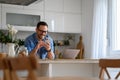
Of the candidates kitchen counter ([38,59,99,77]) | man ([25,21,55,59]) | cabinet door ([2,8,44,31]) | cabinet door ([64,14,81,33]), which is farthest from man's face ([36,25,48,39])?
cabinet door ([64,14,81,33])

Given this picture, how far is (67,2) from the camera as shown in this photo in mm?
5355

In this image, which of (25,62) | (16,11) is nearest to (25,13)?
(16,11)

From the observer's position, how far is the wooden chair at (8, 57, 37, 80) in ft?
3.40

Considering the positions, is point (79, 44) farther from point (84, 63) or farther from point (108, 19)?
point (84, 63)

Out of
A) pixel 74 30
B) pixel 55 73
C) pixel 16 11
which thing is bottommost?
pixel 55 73

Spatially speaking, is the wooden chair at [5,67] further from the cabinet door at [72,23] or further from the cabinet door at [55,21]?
the cabinet door at [72,23]

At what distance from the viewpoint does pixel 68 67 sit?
3254 mm

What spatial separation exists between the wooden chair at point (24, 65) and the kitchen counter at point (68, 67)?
178cm

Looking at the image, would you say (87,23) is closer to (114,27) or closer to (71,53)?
(114,27)

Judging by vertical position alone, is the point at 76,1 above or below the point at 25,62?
above

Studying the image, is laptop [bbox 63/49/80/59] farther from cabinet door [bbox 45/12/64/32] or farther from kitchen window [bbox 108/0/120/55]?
cabinet door [bbox 45/12/64/32]

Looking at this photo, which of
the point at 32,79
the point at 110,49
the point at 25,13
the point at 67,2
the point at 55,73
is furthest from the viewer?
the point at 67,2

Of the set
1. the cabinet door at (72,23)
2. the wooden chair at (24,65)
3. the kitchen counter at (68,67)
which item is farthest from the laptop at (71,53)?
the wooden chair at (24,65)

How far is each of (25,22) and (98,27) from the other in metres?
1.42
